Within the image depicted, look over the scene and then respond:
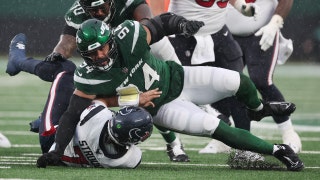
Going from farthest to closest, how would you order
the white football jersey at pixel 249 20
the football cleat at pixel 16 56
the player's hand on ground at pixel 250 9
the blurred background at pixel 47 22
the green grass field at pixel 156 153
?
the blurred background at pixel 47 22
the white football jersey at pixel 249 20
the football cleat at pixel 16 56
the player's hand on ground at pixel 250 9
the green grass field at pixel 156 153

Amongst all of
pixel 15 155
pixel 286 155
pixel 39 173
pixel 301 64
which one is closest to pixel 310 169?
pixel 286 155

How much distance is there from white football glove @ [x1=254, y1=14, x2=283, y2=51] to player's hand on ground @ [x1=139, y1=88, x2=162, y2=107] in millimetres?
1490

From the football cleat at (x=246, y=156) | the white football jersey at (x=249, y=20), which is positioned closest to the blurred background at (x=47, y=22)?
the white football jersey at (x=249, y=20)

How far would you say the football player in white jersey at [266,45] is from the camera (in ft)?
21.9

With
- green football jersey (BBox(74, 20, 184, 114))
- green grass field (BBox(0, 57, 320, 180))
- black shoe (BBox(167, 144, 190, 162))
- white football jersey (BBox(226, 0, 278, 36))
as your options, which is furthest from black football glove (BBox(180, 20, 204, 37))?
white football jersey (BBox(226, 0, 278, 36))

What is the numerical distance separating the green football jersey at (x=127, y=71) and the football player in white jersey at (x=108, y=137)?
0.15 metres

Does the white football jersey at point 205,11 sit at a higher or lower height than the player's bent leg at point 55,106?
higher

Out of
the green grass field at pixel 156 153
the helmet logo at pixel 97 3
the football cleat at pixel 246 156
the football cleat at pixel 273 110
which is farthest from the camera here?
the football cleat at pixel 273 110

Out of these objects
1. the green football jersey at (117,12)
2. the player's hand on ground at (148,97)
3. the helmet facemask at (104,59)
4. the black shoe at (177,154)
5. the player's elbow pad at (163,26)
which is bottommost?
the black shoe at (177,154)

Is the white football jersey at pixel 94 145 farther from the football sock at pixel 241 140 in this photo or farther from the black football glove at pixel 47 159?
the football sock at pixel 241 140

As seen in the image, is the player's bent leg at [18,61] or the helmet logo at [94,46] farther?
the player's bent leg at [18,61]

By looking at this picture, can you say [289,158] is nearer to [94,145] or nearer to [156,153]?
[94,145]

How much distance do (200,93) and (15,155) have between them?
4.50ft

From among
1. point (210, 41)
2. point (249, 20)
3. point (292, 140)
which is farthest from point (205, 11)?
point (292, 140)
